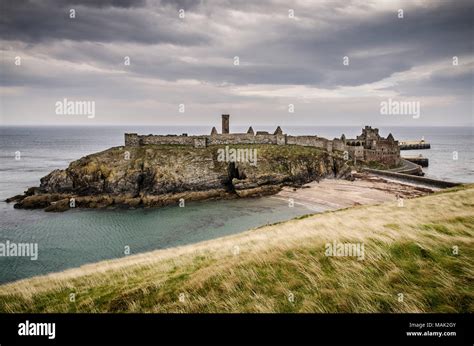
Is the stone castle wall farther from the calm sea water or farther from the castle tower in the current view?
the calm sea water

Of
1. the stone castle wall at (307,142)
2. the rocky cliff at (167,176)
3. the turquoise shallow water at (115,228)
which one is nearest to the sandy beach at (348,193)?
the turquoise shallow water at (115,228)

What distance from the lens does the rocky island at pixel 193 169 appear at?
48938mm

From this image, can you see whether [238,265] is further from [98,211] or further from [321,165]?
[321,165]

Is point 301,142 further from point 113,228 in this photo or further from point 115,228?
point 113,228

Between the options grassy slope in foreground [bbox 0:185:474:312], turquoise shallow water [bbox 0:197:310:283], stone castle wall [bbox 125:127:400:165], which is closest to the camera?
grassy slope in foreground [bbox 0:185:474:312]

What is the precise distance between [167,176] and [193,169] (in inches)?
215

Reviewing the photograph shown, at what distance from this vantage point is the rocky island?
48938mm

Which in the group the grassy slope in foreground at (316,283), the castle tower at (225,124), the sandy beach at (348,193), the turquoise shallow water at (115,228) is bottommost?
the turquoise shallow water at (115,228)

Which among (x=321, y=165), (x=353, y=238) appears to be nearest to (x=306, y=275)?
(x=353, y=238)

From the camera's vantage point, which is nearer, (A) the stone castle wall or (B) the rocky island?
(B) the rocky island

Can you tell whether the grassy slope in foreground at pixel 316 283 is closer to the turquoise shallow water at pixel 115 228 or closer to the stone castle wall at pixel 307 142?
the turquoise shallow water at pixel 115 228

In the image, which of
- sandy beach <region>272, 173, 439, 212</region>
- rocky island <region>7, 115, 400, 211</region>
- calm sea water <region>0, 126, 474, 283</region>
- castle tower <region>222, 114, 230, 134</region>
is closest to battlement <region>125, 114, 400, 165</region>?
castle tower <region>222, 114, 230, 134</region>

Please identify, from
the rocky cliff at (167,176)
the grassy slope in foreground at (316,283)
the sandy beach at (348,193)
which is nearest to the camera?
the grassy slope in foreground at (316,283)
